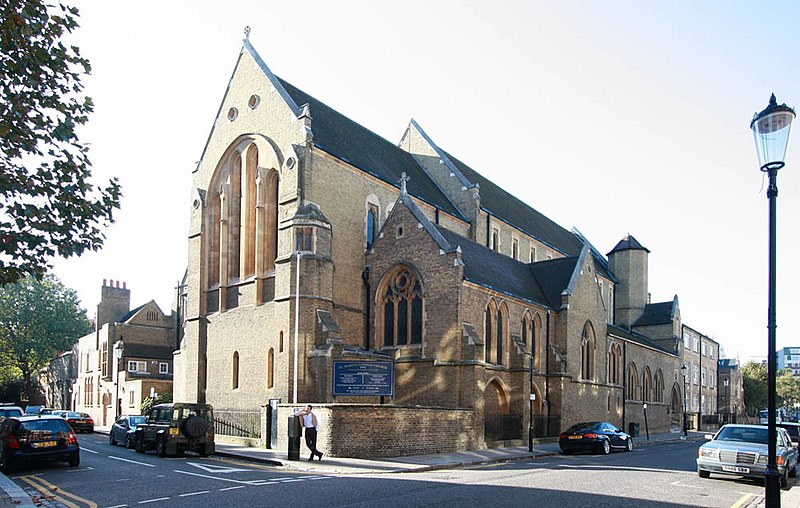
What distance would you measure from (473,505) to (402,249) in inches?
795

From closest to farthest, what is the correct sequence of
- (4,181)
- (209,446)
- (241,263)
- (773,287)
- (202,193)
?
(773,287), (4,181), (209,446), (241,263), (202,193)

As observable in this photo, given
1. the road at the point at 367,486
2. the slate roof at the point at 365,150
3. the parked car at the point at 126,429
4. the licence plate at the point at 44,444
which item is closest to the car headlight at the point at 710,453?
the road at the point at 367,486

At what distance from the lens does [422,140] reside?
4522 cm

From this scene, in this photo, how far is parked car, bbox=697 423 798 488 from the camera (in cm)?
1731

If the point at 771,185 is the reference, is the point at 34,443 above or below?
below

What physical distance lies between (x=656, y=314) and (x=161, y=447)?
4770 cm

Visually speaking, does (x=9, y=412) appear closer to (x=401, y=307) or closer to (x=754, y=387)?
(x=401, y=307)

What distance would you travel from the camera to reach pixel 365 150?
122ft

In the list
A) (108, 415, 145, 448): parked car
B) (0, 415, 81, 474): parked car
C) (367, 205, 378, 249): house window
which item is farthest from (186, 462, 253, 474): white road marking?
(367, 205, 378, 249): house window

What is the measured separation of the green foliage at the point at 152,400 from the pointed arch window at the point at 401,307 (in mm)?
18897

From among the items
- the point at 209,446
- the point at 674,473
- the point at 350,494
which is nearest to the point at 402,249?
the point at 209,446

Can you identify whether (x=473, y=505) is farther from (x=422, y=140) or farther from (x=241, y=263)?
(x=422, y=140)

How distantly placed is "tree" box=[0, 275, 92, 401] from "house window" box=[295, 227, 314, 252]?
1804 inches

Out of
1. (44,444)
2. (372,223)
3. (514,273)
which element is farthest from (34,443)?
(514,273)
